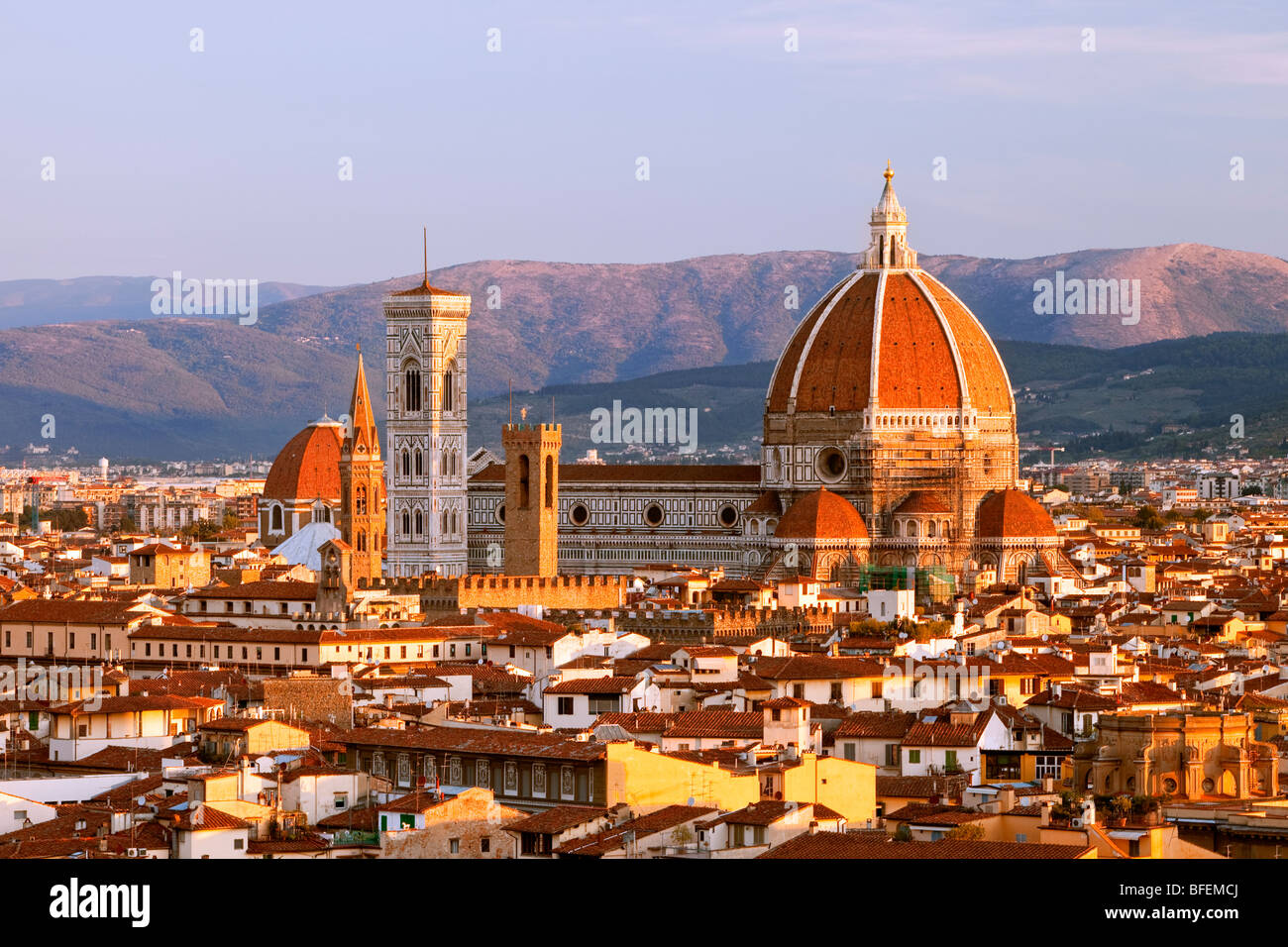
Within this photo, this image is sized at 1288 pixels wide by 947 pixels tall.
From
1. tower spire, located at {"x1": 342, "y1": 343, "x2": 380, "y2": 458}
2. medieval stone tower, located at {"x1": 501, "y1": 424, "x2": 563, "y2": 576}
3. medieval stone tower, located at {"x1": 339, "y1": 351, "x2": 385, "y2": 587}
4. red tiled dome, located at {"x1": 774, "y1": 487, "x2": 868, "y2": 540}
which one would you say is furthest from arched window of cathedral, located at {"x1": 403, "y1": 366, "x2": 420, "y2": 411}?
red tiled dome, located at {"x1": 774, "y1": 487, "x2": 868, "y2": 540}

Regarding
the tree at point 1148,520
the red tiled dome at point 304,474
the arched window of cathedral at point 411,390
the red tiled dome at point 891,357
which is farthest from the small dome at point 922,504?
the tree at point 1148,520

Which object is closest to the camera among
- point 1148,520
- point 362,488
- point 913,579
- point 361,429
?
point 913,579

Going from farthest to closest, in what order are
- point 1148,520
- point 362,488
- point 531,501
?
1. point 1148,520
2. point 362,488
3. point 531,501

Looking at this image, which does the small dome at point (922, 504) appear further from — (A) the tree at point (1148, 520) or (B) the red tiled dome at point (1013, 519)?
(A) the tree at point (1148, 520)

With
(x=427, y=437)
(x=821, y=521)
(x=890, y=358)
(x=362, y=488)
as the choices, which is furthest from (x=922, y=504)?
(x=362, y=488)

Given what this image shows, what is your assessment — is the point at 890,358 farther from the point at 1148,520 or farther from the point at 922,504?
the point at 1148,520

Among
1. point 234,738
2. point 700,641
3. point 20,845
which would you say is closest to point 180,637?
point 700,641
